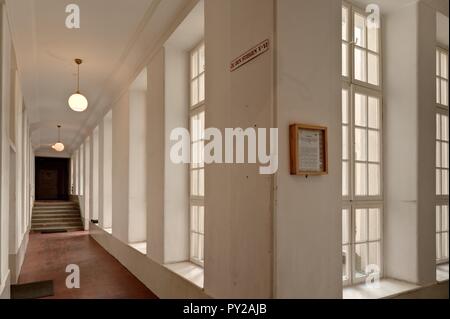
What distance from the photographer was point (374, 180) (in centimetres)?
338

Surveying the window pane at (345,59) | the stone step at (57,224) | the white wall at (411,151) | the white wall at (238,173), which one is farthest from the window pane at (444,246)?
the stone step at (57,224)

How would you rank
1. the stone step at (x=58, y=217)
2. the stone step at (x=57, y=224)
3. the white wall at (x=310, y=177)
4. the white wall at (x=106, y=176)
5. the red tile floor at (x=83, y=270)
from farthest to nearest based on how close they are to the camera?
the stone step at (x=58, y=217)
the stone step at (x=57, y=224)
the white wall at (x=106, y=176)
the red tile floor at (x=83, y=270)
the white wall at (x=310, y=177)

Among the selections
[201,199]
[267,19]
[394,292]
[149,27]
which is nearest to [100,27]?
[149,27]

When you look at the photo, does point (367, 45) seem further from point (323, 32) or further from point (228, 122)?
point (228, 122)

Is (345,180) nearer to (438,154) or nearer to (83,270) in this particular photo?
(438,154)

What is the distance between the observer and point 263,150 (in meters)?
2.31

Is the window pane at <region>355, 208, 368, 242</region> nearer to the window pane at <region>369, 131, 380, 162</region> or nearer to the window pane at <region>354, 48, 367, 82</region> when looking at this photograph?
the window pane at <region>369, 131, 380, 162</region>

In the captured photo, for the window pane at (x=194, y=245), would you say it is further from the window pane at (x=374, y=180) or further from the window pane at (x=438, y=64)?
the window pane at (x=438, y=64)

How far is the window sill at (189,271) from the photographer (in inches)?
133

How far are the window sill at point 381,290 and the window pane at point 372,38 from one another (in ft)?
7.56
